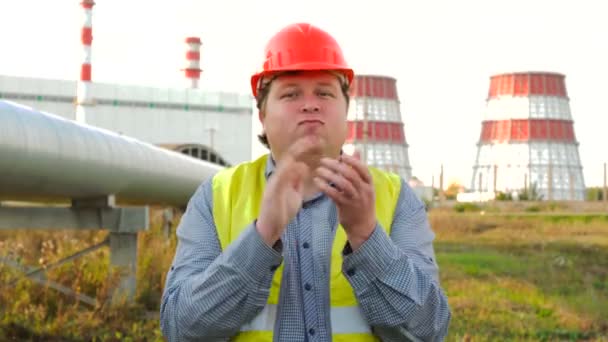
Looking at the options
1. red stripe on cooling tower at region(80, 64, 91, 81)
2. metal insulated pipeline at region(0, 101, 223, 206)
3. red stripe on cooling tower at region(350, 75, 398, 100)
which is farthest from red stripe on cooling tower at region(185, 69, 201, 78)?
metal insulated pipeline at region(0, 101, 223, 206)

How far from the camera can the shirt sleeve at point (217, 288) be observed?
1.57 m

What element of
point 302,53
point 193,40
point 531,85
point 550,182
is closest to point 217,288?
point 302,53

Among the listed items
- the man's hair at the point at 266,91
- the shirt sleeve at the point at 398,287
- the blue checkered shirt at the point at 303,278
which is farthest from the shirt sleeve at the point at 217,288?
the man's hair at the point at 266,91

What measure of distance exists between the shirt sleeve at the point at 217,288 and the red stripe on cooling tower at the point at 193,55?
42.0m

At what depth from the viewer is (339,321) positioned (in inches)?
69.8

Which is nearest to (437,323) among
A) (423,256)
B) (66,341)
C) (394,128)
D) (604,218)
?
(423,256)

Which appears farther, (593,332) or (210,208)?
(593,332)

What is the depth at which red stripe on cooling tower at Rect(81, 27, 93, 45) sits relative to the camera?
121 ft

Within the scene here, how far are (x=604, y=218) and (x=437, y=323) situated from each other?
23.5 metres

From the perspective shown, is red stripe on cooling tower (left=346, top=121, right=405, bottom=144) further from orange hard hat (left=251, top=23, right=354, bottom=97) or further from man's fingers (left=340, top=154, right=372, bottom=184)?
man's fingers (left=340, top=154, right=372, bottom=184)

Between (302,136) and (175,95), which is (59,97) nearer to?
(175,95)

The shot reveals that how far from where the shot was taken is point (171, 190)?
9562 mm

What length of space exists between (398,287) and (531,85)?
162 feet

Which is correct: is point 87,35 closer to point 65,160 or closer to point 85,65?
point 85,65
